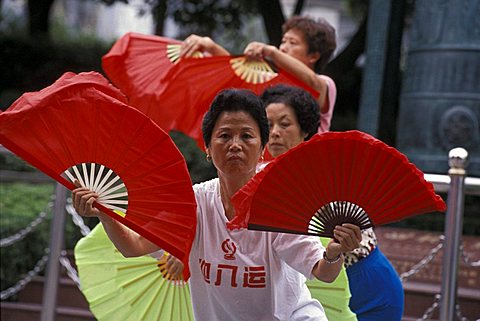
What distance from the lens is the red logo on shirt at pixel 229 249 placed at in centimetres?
340

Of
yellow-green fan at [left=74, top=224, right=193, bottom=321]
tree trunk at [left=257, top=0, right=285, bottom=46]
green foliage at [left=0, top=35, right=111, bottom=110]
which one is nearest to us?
yellow-green fan at [left=74, top=224, right=193, bottom=321]

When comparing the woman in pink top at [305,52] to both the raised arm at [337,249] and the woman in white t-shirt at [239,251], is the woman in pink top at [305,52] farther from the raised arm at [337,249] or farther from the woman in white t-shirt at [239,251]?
the raised arm at [337,249]

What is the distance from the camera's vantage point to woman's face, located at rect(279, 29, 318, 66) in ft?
16.7

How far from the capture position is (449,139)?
9.26 meters

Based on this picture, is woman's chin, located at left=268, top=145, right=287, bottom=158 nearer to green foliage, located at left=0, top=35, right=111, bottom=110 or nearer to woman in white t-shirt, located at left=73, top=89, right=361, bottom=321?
Answer: woman in white t-shirt, located at left=73, top=89, right=361, bottom=321

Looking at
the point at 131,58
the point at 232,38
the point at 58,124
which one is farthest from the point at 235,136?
the point at 232,38

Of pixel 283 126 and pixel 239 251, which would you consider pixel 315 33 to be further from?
pixel 239 251

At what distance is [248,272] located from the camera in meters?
3.38

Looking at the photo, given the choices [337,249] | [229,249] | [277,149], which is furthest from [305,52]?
[337,249]

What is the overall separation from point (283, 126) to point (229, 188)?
0.96m

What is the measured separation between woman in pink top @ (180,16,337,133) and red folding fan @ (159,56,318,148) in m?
0.08

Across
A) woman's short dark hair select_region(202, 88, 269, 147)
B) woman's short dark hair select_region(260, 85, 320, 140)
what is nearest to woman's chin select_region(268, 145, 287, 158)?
woman's short dark hair select_region(260, 85, 320, 140)

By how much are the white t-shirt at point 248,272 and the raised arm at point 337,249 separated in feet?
0.13

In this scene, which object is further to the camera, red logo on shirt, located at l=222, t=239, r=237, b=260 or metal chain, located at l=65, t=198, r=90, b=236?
metal chain, located at l=65, t=198, r=90, b=236
